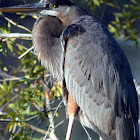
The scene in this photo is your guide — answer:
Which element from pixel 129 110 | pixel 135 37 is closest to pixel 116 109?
pixel 129 110

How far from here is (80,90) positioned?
157cm

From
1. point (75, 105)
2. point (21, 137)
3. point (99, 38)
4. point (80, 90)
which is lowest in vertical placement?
point (21, 137)

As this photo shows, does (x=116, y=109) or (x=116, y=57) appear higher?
(x=116, y=57)

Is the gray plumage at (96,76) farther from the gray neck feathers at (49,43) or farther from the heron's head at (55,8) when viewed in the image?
the heron's head at (55,8)

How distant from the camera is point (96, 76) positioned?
4.88 ft

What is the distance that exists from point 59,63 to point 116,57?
386 mm

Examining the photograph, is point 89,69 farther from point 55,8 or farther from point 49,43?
point 55,8

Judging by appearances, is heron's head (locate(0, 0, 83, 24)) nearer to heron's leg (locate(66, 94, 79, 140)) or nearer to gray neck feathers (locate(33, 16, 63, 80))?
gray neck feathers (locate(33, 16, 63, 80))

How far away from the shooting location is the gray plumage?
1.44 metres

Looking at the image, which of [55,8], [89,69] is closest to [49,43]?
[55,8]

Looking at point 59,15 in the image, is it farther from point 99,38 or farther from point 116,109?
point 116,109

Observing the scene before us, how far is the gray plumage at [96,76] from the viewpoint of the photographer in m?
1.44

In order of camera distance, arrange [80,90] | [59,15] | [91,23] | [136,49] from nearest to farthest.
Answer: [80,90]
[91,23]
[59,15]
[136,49]

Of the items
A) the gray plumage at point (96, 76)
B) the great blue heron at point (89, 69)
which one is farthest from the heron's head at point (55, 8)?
the gray plumage at point (96, 76)
